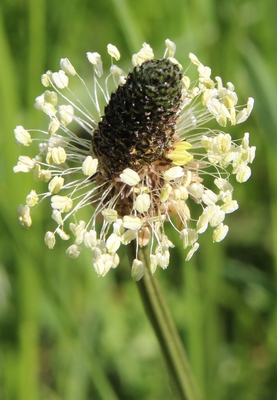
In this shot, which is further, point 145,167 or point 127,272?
point 127,272

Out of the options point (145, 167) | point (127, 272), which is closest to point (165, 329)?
point (145, 167)

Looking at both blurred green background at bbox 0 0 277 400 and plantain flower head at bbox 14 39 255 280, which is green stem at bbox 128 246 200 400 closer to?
plantain flower head at bbox 14 39 255 280

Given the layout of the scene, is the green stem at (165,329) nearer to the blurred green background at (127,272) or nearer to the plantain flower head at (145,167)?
the plantain flower head at (145,167)

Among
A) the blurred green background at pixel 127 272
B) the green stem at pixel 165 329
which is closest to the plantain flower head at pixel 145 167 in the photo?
the green stem at pixel 165 329

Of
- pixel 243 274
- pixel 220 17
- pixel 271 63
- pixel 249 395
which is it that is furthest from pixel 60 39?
pixel 249 395

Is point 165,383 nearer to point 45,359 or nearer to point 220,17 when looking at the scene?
point 45,359

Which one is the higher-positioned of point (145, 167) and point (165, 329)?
point (145, 167)

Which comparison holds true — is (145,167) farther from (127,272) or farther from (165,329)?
(127,272)
